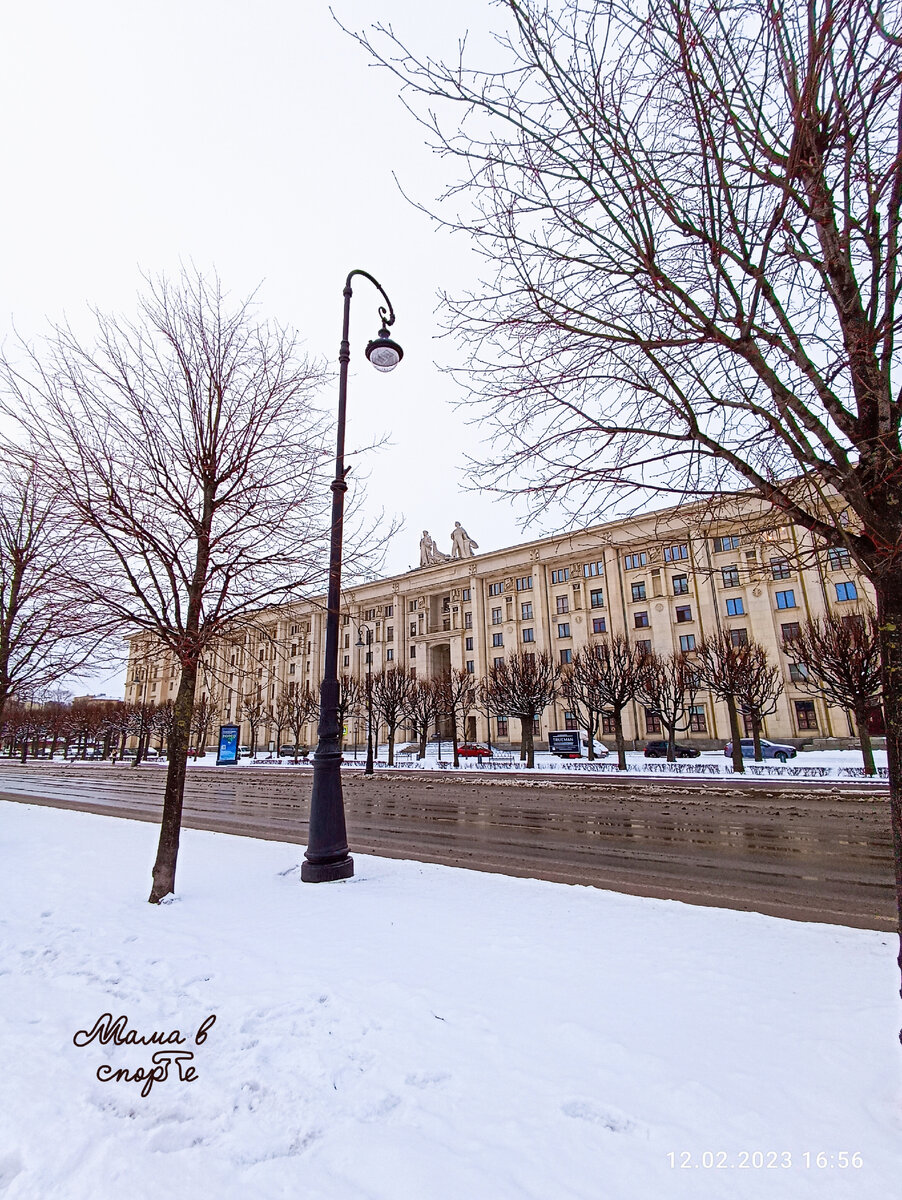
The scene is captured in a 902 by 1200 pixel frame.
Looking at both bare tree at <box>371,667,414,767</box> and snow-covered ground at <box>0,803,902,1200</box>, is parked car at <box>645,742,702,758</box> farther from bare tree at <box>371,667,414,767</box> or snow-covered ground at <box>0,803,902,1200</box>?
snow-covered ground at <box>0,803,902,1200</box>

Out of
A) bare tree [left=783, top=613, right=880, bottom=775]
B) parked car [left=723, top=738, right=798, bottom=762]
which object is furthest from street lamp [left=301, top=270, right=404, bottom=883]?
parked car [left=723, top=738, right=798, bottom=762]

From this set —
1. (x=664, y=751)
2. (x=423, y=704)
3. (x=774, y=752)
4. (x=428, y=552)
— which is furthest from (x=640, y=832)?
(x=428, y=552)

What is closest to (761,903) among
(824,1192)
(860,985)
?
(860,985)

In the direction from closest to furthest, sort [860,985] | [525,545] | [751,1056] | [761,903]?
[751,1056], [860,985], [761,903], [525,545]

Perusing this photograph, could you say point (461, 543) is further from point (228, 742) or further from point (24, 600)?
point (24, 600)

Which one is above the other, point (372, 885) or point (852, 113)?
point (852, 113)

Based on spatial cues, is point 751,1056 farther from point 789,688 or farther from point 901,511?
point 789,688

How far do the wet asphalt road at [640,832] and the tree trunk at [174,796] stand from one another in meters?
4.02

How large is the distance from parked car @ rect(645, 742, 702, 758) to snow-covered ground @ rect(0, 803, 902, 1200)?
128 ft

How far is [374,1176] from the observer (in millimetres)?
2352

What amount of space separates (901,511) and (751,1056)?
3108mm

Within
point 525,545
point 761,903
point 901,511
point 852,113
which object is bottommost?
point 761,903

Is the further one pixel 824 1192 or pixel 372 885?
pixel 372 885

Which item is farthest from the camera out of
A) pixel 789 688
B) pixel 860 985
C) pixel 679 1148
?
pixel 789 688
